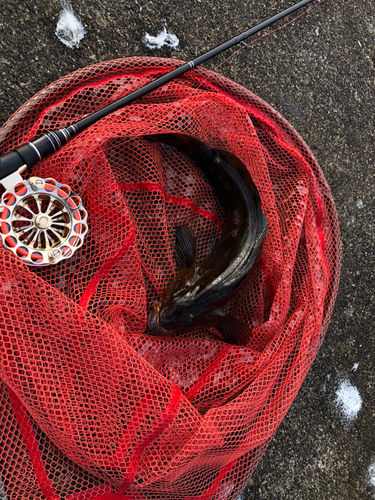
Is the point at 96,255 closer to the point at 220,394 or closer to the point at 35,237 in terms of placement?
the point at 35,237

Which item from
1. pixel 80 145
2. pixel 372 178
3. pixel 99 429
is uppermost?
pixel 80 145

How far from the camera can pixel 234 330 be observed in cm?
203

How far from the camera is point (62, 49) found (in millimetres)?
2250

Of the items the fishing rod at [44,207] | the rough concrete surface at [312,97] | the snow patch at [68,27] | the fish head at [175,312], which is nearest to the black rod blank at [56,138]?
the fishing rod at [44,207]

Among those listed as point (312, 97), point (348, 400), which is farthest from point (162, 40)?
point (348, 400)

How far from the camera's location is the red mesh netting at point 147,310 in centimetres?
165

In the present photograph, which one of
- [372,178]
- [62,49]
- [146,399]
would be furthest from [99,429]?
[372,178]

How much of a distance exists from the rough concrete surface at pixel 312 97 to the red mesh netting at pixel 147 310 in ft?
1.78

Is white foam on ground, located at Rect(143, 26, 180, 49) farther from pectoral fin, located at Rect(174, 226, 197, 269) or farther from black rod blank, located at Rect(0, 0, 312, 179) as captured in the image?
pectoral fin, located at Rect(174, 226, 197, 269)

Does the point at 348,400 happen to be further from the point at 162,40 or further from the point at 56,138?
the point at 162,40

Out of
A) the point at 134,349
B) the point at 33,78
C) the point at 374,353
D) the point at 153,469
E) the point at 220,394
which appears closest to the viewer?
the point at 153,469

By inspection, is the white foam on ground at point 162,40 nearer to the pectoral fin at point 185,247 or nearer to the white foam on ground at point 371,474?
the pectoral fin at point 185,247

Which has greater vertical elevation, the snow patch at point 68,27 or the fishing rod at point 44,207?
the snow patch at point 68,27

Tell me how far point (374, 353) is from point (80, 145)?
8.49 feet
